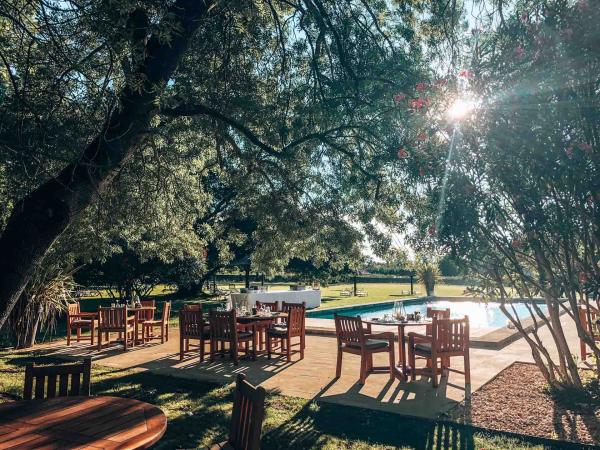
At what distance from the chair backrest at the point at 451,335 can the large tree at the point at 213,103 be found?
1.92m

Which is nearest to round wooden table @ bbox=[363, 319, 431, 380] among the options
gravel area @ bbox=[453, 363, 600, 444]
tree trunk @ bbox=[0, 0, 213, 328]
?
gravel area @ bbox=[453, 363, 600, 444]

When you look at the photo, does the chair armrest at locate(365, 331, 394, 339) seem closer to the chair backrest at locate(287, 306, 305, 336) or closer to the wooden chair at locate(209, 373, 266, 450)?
the chair backrest at locate(287, 306, 305, 336)

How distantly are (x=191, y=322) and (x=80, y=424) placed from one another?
5.54 m

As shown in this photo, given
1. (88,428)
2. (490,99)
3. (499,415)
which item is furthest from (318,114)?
(88,428)

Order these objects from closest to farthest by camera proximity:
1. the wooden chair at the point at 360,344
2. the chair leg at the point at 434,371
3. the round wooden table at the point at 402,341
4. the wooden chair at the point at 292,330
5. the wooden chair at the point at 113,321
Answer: the chair leg at the point at 434,371 < the wooden chair at the point at 360,344 < the round wooden table at the point at 402,341 < the wooden chair at the point at 292,330 < the wooden chair at the point at 113,321

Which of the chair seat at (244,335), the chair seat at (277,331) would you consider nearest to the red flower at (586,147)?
the chair seat at (277,331)

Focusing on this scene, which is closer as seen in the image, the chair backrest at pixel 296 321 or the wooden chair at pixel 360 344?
the wooden chair at pixel 360 344

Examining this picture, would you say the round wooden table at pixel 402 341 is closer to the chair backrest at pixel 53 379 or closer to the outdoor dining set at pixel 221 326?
the outdoor dining set at pixel 221 326

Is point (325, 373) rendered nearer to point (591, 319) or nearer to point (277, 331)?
point (277, 331)

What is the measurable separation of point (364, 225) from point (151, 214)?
11.5 ft

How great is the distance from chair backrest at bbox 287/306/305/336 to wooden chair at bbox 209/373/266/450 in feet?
16.6

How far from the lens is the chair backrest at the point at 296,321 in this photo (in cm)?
792

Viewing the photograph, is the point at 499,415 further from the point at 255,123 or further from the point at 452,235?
the point at 255,123

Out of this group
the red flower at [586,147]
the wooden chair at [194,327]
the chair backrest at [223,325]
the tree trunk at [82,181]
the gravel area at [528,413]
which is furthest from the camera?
the wooden chair at [194,327]
